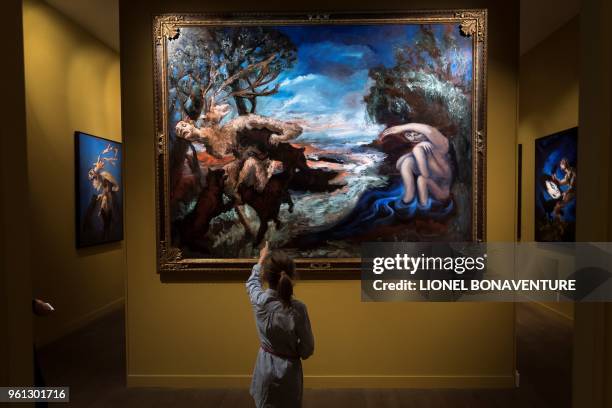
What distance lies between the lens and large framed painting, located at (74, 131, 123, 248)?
6375 millimetres

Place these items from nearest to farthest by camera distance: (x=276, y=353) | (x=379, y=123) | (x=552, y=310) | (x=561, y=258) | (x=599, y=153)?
(x=599, y=153) → (x=276, y=353) → (x=379, y=123) → (x=561, y=258) → (x=552, y=310)

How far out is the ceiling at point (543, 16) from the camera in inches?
234

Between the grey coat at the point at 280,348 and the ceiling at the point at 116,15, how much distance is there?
5667mm

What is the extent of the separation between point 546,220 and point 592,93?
6.89 meters

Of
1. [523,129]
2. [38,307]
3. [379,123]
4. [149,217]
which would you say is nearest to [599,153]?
[379,123]

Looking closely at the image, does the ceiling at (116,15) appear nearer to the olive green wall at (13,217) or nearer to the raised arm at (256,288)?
the raised arm at (256,288)

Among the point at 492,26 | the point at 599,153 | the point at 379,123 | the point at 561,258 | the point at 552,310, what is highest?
the point at 492,26

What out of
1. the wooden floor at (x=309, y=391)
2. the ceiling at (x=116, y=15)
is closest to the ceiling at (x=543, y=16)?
the ceiling at (x=116, y=15)

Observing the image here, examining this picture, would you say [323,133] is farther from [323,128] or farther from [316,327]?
[316,327]

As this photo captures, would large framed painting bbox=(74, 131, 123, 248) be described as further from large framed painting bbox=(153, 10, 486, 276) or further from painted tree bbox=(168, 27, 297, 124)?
painted tree bbox=(168, 27, 297, 124)

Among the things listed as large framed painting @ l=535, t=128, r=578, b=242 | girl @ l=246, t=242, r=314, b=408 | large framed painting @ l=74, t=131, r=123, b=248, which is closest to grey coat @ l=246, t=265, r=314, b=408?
girl @ l=246, t=242, r=314, b=408

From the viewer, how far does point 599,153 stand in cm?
103

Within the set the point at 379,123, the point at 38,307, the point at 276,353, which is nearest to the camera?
the point at 276,353

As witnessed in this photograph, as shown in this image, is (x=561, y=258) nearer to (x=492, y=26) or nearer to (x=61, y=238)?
(x=492, y=26)
